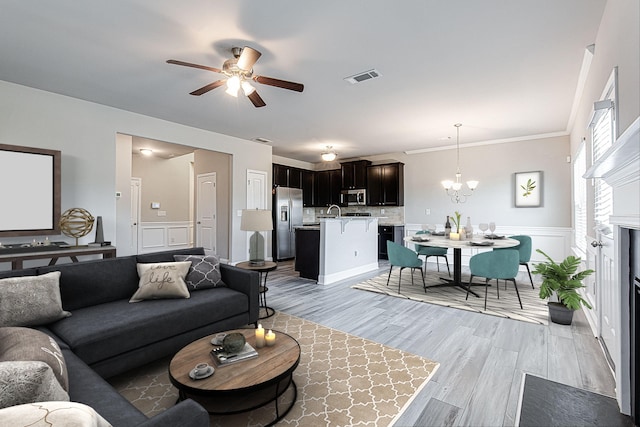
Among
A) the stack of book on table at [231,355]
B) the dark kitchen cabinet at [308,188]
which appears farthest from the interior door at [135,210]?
the stack of book on table at [231,355]

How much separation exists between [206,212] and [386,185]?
14.5ft

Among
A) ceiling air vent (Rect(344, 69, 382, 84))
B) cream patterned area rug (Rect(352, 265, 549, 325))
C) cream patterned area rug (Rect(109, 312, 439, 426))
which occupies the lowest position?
cream patterned area rug (Rect(109, 312, 439, 426))

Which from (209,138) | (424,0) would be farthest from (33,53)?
(424,0)

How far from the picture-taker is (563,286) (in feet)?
10.1

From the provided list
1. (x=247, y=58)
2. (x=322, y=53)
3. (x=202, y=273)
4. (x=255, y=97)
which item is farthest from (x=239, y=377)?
(x=322, y=53)

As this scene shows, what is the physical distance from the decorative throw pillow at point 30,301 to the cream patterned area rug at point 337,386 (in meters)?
0.66

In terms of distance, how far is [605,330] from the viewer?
251 centimetres

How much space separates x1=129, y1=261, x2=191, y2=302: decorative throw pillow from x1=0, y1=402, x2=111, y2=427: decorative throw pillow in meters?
1.92

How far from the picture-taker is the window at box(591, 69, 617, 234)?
2201mm

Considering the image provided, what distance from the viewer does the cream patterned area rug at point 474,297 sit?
3.52 metres

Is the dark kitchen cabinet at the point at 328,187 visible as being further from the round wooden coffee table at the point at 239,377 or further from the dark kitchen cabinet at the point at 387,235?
the round wooden coffee table at the point at 239,377

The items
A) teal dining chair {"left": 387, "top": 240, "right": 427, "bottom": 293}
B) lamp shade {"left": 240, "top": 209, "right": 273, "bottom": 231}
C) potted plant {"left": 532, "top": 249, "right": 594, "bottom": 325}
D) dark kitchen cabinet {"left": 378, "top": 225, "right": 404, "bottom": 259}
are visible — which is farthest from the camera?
dark kitchen cabinet {"left": 378, "top": 225, "right": 404, "bottom": 259}

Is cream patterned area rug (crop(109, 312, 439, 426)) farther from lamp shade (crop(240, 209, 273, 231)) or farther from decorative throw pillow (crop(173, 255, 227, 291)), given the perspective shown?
lamp shade (crop(240, 209, 273, 231))

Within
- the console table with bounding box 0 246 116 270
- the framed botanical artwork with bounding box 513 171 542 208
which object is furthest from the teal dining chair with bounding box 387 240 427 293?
the console table with bounding box 0 246 116 270
